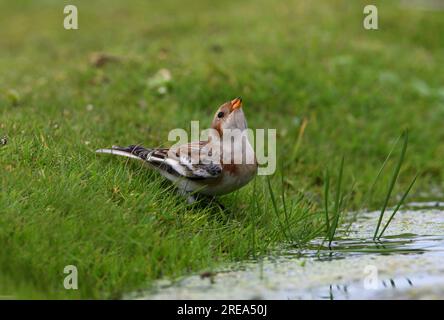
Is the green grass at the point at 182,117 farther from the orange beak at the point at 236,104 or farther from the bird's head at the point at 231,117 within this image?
the orange beak at the point at 236,104

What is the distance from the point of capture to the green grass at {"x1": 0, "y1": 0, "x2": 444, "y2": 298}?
14.3ft

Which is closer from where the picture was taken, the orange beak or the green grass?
the green grass

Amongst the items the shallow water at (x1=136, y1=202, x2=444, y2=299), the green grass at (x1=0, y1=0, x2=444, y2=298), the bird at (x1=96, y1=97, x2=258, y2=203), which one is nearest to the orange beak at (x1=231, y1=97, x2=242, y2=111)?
the bird at (x1=96, y1=97, x2=258, y2=203)

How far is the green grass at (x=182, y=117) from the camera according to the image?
14.3 feet

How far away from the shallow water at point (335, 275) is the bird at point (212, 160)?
621mm

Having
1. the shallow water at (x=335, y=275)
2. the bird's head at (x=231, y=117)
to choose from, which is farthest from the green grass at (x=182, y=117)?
the bird's head at (x=231, y=117)

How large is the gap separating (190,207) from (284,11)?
7.73 metres

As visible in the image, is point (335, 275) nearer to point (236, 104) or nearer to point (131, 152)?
point (236, 104)

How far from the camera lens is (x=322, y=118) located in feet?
28.1

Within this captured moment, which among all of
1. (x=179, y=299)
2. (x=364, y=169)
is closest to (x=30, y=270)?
(x=179, y=299)

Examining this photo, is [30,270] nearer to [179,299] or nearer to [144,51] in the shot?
[179,299]

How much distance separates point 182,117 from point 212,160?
108 inches

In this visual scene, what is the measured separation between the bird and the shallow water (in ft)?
2.04

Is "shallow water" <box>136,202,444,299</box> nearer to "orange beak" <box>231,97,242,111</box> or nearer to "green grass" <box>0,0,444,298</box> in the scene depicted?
"green grass" <box>0,0,444,298</box>
